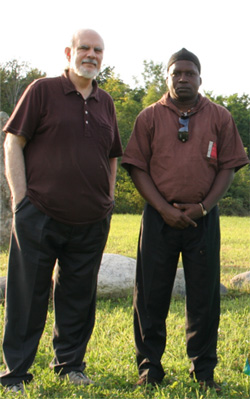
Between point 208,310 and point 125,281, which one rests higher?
point 208,310

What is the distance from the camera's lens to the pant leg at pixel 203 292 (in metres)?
3.65

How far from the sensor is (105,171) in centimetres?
371

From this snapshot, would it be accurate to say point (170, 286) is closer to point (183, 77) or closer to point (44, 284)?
point (44, 284)

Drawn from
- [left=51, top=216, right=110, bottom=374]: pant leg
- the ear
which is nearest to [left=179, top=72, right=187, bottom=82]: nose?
the ear

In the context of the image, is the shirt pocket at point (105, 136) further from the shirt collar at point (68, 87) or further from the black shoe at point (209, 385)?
the black shoe at point (209, 385)

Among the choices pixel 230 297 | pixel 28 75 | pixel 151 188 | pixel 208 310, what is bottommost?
pixel 230 297

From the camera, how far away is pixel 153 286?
372cm

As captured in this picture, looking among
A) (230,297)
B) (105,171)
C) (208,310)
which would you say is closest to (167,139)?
(105,171)

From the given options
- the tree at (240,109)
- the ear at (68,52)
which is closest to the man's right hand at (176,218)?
the ear at (68,52)

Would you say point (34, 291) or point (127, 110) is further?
point (127, 110)

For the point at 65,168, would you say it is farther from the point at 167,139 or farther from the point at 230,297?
the point at 230,297

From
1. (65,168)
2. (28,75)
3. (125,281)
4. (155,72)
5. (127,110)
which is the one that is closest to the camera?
(65,168)

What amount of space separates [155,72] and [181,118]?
4006 centimetres

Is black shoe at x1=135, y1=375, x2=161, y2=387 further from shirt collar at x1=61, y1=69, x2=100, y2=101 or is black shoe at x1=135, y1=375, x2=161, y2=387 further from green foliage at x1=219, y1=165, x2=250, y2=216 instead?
green foliage at x1=219, y1=165, x2=250, y2=216
